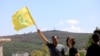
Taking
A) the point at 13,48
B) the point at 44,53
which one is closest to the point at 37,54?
the point at 44,53

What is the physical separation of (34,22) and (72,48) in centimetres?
170

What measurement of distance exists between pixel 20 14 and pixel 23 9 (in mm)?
175

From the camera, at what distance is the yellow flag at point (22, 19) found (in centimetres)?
1259

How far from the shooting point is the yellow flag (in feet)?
41.3

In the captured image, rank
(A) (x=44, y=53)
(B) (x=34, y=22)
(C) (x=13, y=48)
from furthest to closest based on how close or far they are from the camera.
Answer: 1. (C) (x=13, y=48)
2. (A) (x=44, y=53)
3. (B) (x=34, y=22)

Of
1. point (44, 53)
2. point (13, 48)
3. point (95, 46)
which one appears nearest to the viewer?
point (95, 46)

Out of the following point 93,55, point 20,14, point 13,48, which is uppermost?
point 20,14

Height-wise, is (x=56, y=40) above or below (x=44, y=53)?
above

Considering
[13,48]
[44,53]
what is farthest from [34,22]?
[13,48]

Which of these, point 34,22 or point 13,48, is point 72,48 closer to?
point 34,22

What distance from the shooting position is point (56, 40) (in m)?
11.7

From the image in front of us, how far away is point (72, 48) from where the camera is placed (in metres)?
11.3

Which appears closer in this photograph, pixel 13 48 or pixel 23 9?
pixel 23 9

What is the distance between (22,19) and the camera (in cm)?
1274
